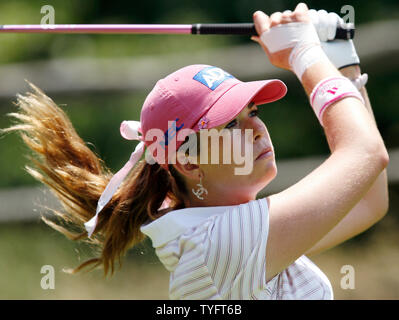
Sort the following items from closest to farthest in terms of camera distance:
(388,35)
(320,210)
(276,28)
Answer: (320,210) → (276,28) → (388,35)

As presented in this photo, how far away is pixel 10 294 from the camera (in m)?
3.92

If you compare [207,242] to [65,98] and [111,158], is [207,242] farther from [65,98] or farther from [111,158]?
[111,158]

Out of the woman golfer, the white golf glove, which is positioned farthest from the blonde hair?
the white golf glove

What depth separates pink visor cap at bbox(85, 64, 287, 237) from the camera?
1549 mm

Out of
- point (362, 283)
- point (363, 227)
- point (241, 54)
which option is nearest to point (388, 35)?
point (241, 54)

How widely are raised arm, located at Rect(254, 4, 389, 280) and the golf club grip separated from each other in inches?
13.6

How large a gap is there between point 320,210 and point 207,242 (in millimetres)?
231

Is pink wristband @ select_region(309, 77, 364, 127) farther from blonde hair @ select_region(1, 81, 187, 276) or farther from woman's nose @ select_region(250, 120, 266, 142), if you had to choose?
blonde hair @ select_region(1, 81, 187, 276)

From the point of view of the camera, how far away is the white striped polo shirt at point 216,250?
1.48m

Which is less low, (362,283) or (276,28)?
(276,28)

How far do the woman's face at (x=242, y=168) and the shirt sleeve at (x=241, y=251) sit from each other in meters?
0.08

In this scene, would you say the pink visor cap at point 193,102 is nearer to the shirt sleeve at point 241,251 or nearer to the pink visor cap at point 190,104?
the pink visor cap at point 190,104

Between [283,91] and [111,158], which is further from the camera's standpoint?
[111,158]
